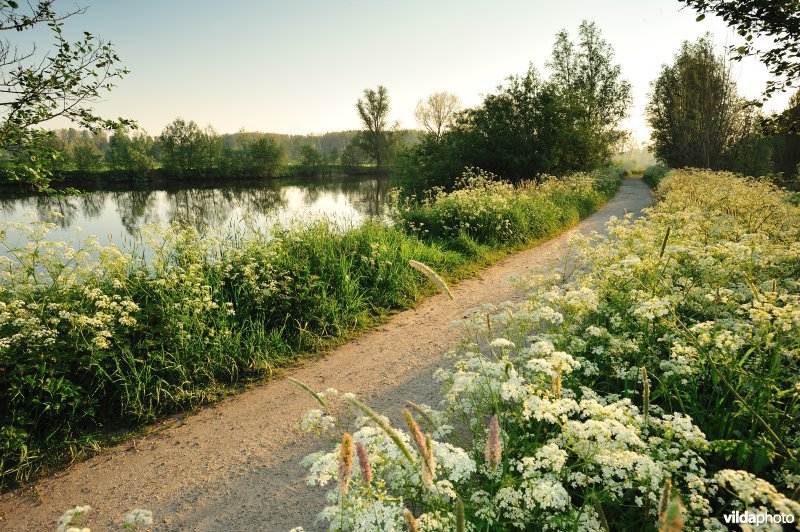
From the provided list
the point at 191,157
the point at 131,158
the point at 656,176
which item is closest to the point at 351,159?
the point at 191,157

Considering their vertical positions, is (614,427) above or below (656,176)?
below

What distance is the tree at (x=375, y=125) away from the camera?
6856 cm

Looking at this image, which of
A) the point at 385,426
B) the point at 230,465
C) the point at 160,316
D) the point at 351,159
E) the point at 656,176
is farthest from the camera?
the point at 351,159

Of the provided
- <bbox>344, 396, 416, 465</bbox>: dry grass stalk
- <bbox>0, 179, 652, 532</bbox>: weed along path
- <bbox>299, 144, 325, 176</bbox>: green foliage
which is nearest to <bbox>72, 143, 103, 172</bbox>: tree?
<bbox>299, 144, 325, 176</bbox>: green foliage

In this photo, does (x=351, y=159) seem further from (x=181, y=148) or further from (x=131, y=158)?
(x=131, y=158)

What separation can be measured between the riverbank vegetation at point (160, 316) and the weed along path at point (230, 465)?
43 cm

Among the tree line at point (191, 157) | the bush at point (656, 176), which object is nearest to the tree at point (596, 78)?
the bush at point (656, 176)

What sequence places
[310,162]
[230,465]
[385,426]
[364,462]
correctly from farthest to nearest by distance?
1. [310,162]
2. [230,465]
3. [385,426]
4. [364,462]

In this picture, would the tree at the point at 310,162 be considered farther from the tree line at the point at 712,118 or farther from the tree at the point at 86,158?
the tree line at the point at 712,118

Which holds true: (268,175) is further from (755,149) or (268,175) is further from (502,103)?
(755,149)

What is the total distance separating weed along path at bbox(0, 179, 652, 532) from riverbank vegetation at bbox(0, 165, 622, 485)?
0.43 metres

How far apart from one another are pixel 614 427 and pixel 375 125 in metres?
73.1

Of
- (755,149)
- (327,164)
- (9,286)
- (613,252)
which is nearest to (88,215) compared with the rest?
(9,286)

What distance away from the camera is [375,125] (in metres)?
70.4
